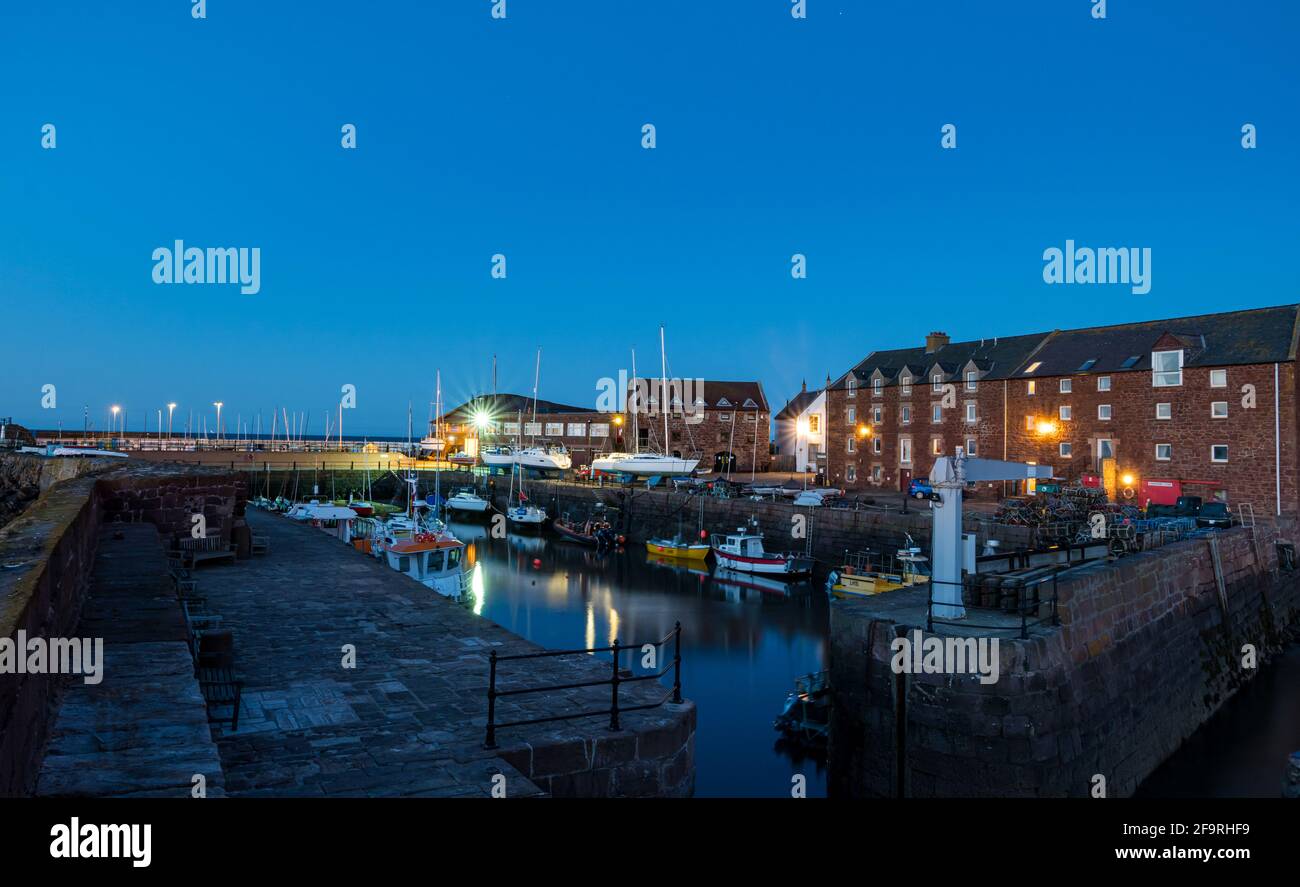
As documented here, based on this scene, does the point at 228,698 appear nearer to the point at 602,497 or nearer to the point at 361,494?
the point at 602,497

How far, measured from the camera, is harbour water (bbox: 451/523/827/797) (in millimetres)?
15837

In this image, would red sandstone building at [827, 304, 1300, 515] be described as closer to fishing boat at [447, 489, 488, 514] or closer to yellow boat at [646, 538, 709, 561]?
yellow boat at [646, 538, 709, 561]

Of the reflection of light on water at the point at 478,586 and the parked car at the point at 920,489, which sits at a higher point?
the parked car at the point at 920,489

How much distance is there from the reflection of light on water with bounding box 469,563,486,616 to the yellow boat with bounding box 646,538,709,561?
29.8 feet

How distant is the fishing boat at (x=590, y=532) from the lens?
45094 millimetres

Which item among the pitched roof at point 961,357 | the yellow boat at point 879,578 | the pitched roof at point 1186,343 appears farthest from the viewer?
the pitched roof at point 961,357

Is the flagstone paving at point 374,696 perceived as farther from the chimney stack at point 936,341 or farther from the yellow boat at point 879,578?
the chimney stack at point 936,341

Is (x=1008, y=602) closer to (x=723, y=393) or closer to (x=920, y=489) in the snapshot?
(x=920, y=489)

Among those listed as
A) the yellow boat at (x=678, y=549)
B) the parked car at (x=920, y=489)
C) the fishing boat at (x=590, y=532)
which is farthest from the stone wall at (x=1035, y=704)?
the fishing boat at (x=590, y=532)

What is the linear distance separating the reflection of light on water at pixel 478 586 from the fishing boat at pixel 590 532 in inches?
315

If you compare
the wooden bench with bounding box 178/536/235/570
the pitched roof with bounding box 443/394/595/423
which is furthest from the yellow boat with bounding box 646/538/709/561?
the pitched roof with bounding box 443/394/595/423
